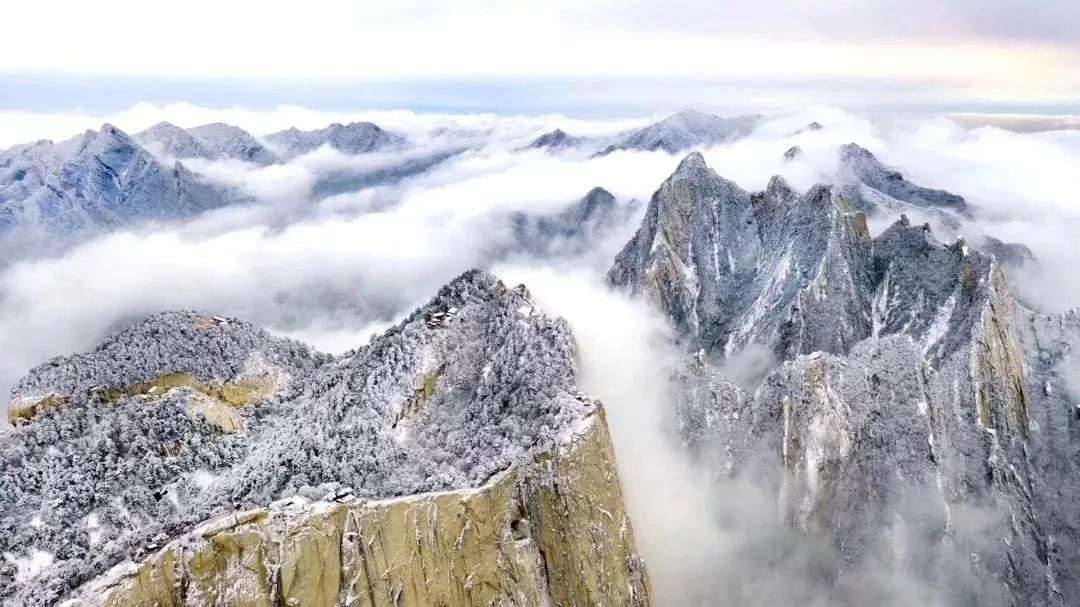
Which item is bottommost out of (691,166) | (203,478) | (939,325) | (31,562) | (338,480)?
(939,325)

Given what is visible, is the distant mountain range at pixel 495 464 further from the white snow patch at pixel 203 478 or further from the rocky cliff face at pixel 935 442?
the rocky cliff face at pixel 935 442

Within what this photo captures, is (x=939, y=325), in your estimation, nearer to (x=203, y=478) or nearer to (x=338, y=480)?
(x=338, y=480)

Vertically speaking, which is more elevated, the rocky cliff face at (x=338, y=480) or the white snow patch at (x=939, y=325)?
the rocky cliff face at (x=338, y=480)

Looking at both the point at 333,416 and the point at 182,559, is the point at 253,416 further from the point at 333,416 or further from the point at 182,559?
the point at 182,559

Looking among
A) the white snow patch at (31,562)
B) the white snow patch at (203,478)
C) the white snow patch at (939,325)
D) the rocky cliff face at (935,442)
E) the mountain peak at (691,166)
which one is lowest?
the rocky cliff face at (935,442)

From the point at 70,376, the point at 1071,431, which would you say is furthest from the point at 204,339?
the point at 1071,431

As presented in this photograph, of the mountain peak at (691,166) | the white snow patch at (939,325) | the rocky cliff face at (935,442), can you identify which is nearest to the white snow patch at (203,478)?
the rocky cliff face at (935,442)

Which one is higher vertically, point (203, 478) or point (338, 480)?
point (338, 480)

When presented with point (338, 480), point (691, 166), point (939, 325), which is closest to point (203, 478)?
point (338, 480)
